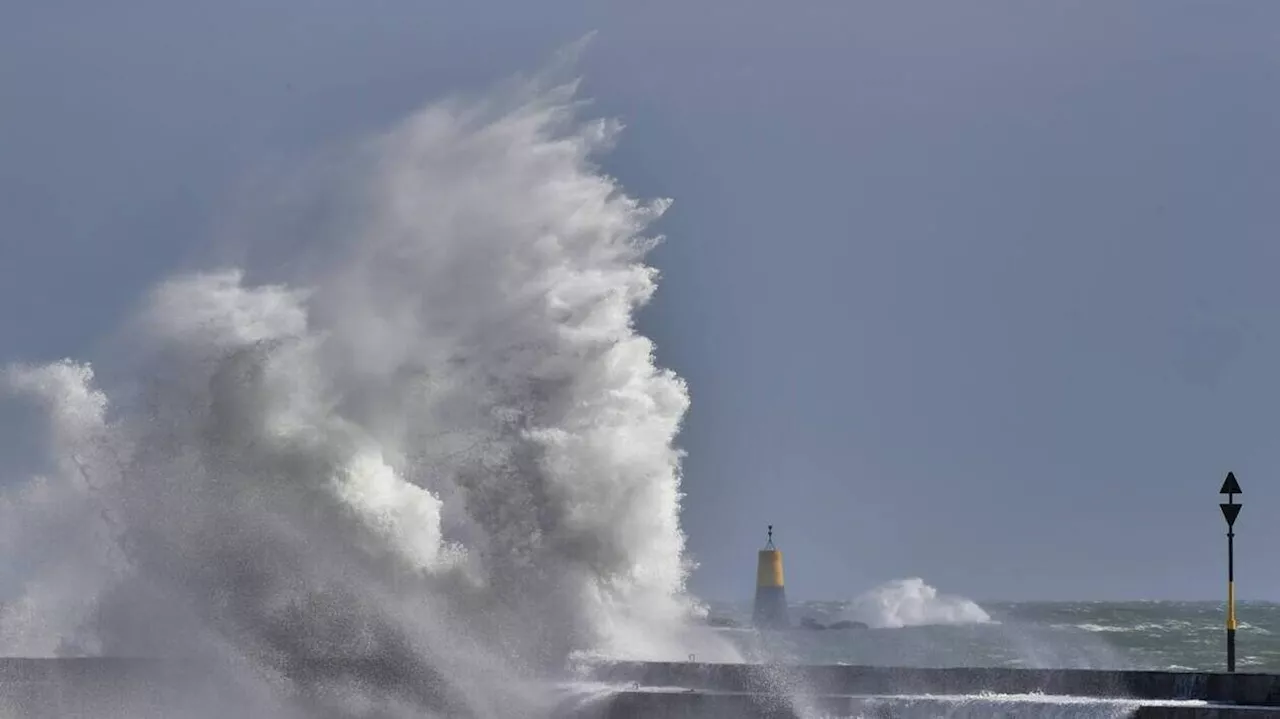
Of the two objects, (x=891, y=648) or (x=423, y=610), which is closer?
(x=423, y=610)

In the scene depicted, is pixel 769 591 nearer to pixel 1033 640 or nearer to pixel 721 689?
pixel 1033 640

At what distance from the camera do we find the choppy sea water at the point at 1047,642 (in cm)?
4800

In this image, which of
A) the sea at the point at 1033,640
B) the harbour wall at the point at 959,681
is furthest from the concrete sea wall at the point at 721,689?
the sea at the point at 1033,640

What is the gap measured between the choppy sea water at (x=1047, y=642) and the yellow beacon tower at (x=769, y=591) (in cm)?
72

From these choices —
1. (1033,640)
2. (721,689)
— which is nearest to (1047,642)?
(1033,640)

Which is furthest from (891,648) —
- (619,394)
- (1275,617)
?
(619,394)

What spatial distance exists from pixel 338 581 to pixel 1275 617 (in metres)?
60.0

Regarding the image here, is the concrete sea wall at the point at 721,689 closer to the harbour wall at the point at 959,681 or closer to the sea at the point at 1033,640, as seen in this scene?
the harbour wall at the point at 959,681

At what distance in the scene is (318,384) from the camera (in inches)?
1126

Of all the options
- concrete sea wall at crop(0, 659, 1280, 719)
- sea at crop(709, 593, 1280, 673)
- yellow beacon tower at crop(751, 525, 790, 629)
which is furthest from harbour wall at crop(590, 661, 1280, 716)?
yellow beacon tower at crop(751, 525, 790, 629)

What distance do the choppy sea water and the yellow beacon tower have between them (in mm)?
722

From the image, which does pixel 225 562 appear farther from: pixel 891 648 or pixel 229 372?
pixel 891 648

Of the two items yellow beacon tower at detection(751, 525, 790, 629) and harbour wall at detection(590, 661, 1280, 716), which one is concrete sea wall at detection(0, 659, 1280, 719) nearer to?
harbour wall at detection(590, 661, 1280, 716)

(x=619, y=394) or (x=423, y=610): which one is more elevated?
(x=619, y=394)
